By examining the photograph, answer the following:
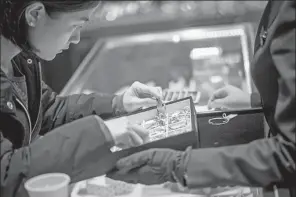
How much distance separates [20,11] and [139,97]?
2.54 ft

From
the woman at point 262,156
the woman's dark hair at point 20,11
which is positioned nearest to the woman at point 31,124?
the woman's dark hair at point 20,11

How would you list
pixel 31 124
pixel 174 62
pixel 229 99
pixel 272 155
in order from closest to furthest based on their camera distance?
pixel 272 155 < pixel 31 124 < pixel 229 99 < pixel 174 62

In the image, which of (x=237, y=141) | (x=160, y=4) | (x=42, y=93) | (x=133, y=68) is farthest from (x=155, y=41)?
(x=237, y=141)

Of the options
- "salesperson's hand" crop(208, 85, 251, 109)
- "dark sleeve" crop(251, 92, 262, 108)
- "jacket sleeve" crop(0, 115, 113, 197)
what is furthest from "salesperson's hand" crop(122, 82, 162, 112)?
"jacket sleeve" crop(0, 115, 113, 197)

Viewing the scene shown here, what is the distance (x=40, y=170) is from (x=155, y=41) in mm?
2176

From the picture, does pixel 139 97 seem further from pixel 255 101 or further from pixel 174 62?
pixel 174 62

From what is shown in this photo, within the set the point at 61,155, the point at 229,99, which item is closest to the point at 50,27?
the point at 61,155

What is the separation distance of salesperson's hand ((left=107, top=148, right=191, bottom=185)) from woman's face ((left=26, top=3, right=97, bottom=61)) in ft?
1.68

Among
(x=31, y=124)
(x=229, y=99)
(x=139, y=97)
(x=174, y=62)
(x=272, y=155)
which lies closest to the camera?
(x=272, y=155)

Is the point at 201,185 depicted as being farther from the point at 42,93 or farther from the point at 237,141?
the point at 42,93

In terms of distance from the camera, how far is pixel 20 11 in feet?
5.27

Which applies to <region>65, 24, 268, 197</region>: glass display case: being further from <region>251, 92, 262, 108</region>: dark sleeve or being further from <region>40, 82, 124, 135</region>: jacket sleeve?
<region>40, 82, 124, 135</region>: jacket sleeve

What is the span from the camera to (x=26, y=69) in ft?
6.53

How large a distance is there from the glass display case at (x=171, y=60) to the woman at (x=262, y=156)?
4.48ft
